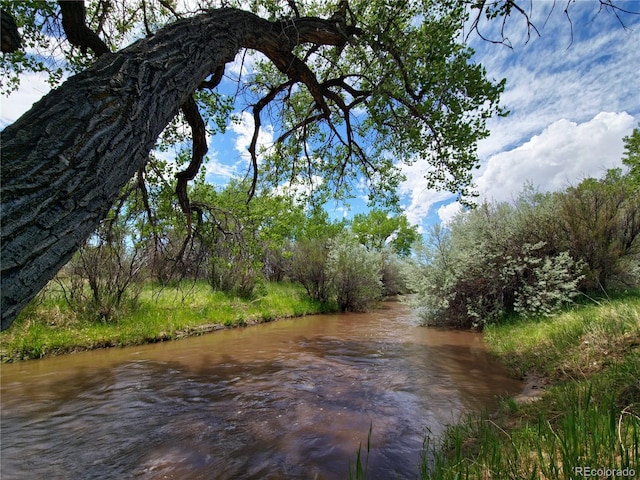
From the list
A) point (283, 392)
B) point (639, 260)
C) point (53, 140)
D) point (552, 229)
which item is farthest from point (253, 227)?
point (639, 260)

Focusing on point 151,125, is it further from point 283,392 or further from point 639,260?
point 639,260

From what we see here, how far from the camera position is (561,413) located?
292 centimetres

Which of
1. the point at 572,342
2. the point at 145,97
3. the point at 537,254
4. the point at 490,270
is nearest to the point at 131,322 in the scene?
the point at 145,97

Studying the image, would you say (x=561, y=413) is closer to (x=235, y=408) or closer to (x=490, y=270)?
(x=235, y=408)

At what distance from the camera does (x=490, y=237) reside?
9664mm

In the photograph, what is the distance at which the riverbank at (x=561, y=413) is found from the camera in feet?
5.79

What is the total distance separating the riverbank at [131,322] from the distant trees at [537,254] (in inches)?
291

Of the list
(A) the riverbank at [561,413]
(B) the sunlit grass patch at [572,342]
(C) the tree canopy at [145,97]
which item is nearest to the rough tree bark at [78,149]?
(C) the tree canopy at [145,97]

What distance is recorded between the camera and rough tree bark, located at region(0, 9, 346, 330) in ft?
4.18

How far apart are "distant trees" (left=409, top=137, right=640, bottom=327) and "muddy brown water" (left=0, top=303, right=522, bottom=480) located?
2184 mm

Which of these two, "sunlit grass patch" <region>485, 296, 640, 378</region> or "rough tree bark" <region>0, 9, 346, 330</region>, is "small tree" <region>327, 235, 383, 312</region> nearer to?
"sunlit grass patch" <region>485, 296, 640, 378</region>

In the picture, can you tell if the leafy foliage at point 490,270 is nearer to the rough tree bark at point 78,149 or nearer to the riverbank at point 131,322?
the riverbank at point 131,322

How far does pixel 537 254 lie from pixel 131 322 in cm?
1198

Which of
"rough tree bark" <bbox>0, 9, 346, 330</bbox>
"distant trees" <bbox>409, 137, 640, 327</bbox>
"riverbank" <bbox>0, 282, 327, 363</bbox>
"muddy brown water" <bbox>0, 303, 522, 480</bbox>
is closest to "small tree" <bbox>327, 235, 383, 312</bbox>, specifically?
"riverbank" <bbox>0, 282, 327, 363</bbox>
